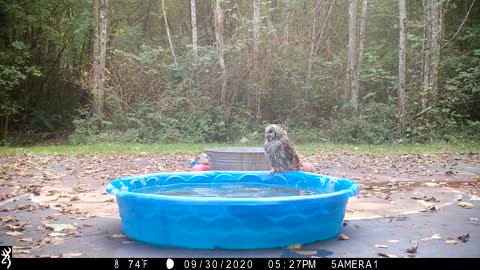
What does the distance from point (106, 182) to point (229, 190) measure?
3487mm

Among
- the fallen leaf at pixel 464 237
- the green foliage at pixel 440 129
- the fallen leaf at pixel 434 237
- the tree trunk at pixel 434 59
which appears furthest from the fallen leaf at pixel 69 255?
the tree trunk at pixel 434 59

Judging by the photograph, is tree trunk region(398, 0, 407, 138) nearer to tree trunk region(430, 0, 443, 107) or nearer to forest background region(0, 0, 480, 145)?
forest background region(0, 0, 480, 145)

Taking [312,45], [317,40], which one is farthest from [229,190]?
[317,40]

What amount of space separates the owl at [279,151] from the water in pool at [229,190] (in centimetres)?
35

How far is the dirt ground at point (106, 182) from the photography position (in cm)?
617

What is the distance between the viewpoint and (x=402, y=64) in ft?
66.5

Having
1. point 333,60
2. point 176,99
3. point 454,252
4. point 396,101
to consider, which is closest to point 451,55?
point 396,101

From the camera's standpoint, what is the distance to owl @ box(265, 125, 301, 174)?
7.78m

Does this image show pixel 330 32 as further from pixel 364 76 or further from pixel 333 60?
pixel 364 76

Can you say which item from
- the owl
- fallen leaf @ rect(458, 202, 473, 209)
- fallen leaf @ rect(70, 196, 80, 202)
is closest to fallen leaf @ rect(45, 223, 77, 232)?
fallen leaf @ rect(70, 196, 80, 202)

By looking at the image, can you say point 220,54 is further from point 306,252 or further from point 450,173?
point 306,252

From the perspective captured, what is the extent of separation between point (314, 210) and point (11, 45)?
24.1 metres

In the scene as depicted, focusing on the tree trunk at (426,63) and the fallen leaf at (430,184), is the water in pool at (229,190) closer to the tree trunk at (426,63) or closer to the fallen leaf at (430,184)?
the fallen leaf at (430,184)

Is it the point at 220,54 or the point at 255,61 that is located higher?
the point at 220,54
